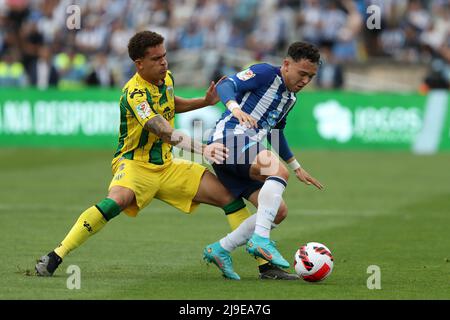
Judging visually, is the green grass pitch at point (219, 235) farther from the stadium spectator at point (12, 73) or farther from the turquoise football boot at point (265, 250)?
the stadium spectator at point (12, 73)

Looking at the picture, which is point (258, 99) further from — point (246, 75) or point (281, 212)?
point (281, 212)

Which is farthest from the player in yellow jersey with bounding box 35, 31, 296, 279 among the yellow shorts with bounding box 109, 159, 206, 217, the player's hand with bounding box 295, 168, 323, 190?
the player's hand with bounding box 295, 168, 323, 190

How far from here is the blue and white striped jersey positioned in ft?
30.2

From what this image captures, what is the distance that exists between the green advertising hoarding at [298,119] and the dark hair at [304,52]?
1529 cm

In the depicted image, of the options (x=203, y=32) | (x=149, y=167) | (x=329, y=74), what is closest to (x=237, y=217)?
(x=149, y=167)

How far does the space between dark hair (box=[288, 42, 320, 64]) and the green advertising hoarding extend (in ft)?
50.2

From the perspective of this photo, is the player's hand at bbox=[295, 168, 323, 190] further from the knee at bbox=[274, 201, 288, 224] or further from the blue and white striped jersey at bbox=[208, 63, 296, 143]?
the blue and white striped jersey at bbox=[208, 63, 296, 143]

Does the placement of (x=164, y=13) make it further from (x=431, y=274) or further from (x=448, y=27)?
(x=431, y=274)

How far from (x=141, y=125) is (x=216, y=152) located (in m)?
0.90

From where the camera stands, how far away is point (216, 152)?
8.59 metres

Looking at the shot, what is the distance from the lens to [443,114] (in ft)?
79.7

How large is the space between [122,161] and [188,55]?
64.5 feet
